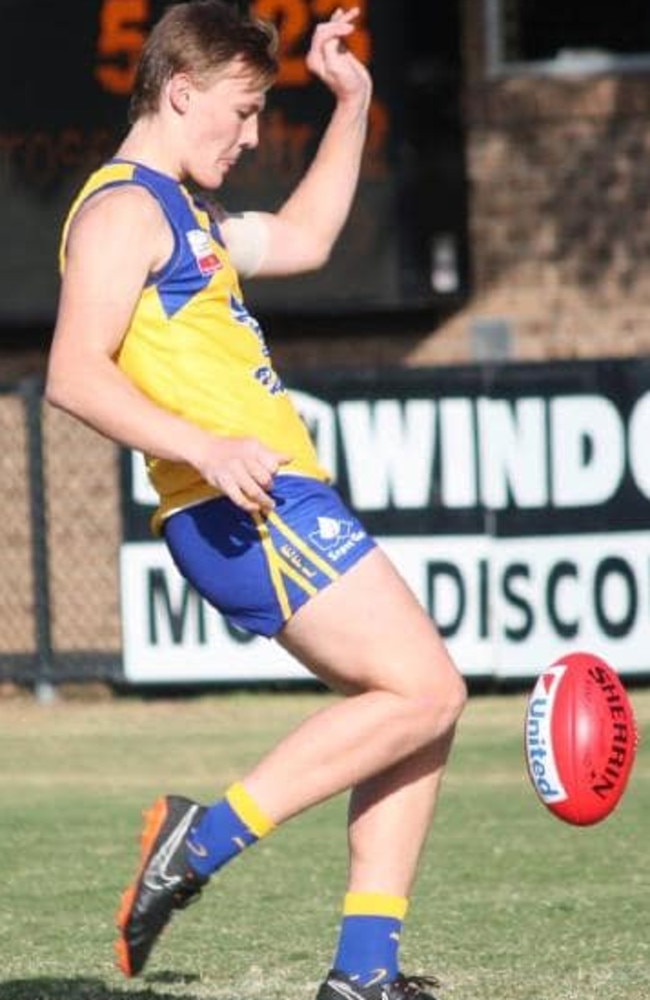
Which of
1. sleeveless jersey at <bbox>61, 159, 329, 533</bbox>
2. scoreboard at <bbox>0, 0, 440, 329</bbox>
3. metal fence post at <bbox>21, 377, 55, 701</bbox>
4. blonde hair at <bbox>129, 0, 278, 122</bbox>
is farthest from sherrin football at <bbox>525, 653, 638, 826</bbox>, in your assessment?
scoreboard at <bbox>0, 0, 440, 329</bbox>

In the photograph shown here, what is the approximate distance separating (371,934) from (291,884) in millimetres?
2927

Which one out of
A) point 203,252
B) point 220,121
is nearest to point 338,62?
point 220,121

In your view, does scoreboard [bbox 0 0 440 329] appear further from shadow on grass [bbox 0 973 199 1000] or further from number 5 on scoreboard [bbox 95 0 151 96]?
shadow on grass [bbox 0 973 199 1000]

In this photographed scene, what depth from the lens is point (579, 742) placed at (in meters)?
6.34

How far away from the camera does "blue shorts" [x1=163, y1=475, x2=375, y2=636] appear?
234 inches

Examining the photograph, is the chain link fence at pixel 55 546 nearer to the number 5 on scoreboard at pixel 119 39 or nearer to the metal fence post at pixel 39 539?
the metal fence post at pixel 39 539

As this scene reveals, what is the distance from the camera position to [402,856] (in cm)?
614

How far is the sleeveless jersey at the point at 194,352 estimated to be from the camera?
19.6ft

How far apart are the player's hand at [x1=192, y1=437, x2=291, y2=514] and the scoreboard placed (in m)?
9.95

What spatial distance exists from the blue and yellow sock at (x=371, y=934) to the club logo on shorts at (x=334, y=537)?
2.49 feet

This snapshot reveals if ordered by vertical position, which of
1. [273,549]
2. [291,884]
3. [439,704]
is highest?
[273,549]

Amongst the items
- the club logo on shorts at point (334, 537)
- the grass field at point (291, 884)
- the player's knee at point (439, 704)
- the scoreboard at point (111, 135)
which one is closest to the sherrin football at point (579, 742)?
the player's knee at point (439, 704)

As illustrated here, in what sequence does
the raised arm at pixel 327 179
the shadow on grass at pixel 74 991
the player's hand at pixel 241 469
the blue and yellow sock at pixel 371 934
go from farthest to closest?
1. the shadow on grass at pixel 74 991
2. the raised arm at pixel 327 179
3. the blue and yellow sock at pixel 371 934
4. the player's hand at pixel 241 469

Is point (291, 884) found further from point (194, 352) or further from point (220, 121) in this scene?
point (220, 121)
